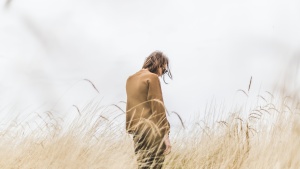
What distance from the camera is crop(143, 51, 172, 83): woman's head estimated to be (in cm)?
304

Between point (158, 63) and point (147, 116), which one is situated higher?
point (158, 63)

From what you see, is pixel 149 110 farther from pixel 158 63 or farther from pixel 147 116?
pixel 158 63

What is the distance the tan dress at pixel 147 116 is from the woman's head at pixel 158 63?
47 mm

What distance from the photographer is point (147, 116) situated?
304 centimetres

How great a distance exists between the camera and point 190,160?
343 centimetres

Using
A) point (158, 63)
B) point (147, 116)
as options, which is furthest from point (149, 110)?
point (158, 63)

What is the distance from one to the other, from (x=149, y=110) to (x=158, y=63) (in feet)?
0.99

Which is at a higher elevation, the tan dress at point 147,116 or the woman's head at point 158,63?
the woman's head at point 158,63

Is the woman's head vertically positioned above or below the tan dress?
above

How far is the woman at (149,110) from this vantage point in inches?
116

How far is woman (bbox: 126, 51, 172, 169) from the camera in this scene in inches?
116

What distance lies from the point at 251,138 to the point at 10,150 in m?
1.64

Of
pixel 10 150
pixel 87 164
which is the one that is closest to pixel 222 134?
pixel 87 164

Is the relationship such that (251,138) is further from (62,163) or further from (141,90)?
(62,163)
